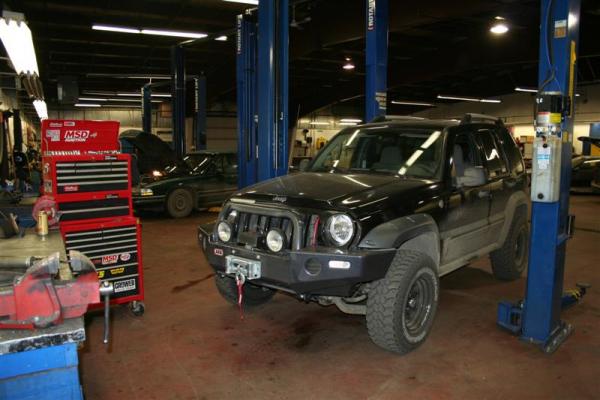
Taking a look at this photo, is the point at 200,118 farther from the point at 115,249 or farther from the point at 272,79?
the point at 115,249

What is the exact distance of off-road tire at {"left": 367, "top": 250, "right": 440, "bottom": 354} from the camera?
3.41 metres

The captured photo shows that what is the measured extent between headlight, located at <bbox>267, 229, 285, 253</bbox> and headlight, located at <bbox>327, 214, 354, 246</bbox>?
1.13 feet

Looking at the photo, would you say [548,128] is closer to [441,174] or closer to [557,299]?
[441,174]

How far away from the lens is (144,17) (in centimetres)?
1139

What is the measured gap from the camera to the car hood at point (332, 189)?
352 cm

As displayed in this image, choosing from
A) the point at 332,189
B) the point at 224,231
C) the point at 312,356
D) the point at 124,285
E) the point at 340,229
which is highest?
the point at 332,189

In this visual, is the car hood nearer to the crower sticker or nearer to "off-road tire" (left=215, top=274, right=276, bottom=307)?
"off-road tire" (left=215, top=274, right=276, bottom=307)

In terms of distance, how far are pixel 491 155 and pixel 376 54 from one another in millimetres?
2565

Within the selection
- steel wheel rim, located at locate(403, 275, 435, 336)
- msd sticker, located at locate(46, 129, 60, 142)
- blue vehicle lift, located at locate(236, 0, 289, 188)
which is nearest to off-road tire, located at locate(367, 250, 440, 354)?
steel wheel rim, located at locate(403, 275, 435, 336)

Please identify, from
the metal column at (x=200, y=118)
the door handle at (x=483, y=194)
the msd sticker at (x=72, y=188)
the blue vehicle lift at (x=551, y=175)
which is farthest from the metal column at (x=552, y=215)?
the metal column at (x=200, y=118)

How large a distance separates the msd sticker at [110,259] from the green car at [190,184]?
5411mm

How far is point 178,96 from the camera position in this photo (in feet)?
44.4

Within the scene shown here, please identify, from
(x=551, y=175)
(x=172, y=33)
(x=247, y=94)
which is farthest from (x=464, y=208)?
(x=172, y=33)

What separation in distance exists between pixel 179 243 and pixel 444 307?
177 inches
